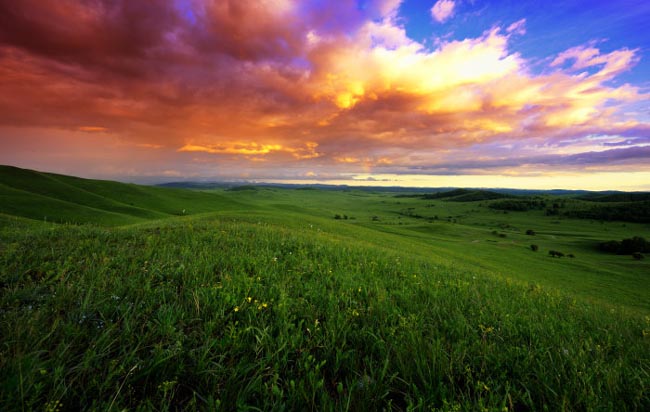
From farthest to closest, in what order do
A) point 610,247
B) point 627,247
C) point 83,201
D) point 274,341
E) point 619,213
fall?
point 619,213
point 610,247
point 627,247
point 83,201
point 274,341

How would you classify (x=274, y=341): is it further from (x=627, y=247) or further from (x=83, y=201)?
(x=627, y=247)

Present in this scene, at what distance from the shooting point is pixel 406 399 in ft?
7.64

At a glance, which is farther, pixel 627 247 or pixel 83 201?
pixel 627 247

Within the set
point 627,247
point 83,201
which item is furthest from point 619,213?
point 83,201

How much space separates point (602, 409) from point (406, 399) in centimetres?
187

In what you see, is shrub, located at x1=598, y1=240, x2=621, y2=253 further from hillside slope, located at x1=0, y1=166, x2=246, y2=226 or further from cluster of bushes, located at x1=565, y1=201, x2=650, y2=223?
hillside slope, located at x1=0, y1=166, x2=246, y2=226

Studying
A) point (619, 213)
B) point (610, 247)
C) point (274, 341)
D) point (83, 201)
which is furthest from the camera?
point (619, 213)

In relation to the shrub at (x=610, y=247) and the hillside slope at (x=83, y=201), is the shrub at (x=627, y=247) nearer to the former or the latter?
the shrub at (x=610, y=247)

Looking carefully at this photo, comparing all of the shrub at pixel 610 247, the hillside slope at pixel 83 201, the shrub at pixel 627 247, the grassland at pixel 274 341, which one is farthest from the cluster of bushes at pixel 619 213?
the grassland at pixel 274 341

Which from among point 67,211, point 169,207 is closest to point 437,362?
point 67,211

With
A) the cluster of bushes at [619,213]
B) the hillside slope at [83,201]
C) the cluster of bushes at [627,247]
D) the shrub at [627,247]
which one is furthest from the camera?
the cluster of bushes at [619,213]

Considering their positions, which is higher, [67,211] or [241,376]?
[241,376]

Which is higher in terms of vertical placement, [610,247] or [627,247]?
[627,247]

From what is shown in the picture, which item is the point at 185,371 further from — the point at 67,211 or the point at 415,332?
the point at 67,211
